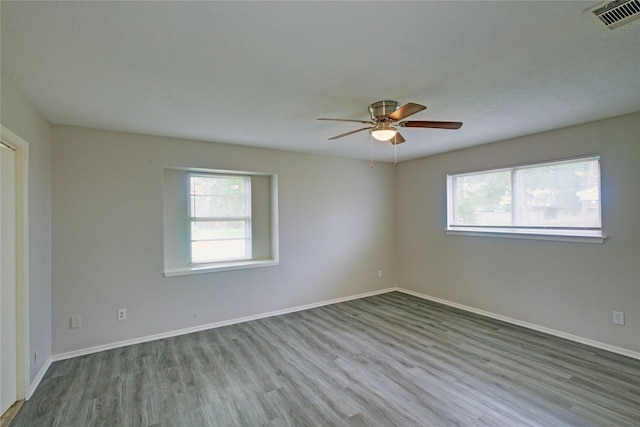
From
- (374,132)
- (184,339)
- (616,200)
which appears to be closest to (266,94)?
(374,132)

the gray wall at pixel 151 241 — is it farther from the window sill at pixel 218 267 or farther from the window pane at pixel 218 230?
the window pane at pixel 218 230

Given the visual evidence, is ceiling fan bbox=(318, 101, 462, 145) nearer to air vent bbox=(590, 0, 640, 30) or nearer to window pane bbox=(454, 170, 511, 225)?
air vent bbox=(590, 0, 640, 30)

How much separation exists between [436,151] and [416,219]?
1.25 meters

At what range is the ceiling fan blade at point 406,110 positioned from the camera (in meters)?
2.17

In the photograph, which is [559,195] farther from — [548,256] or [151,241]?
[151,241]

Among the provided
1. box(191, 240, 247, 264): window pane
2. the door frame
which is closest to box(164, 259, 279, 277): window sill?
box(191, 240, 247, 264): window pane

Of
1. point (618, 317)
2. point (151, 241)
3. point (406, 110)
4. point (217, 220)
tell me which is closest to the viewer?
point (406, 110)

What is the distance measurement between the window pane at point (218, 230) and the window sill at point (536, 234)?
322cm

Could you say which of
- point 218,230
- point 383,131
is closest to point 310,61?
point 383,131

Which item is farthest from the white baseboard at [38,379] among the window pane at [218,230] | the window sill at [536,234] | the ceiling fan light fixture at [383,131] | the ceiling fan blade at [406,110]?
the window sill at [536,234]

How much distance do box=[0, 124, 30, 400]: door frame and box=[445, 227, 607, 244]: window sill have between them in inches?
196

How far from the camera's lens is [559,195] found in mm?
3611

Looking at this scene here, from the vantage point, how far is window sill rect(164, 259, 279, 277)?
3.75 m

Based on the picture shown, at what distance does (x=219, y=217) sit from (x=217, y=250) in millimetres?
466
